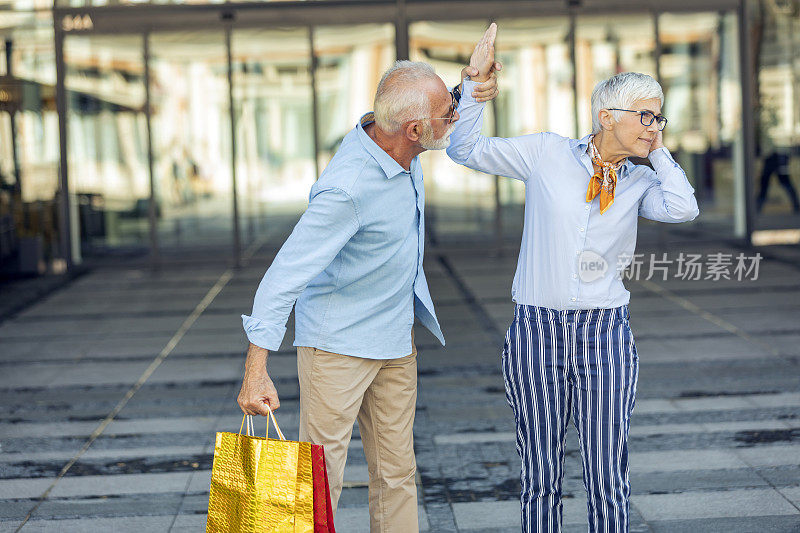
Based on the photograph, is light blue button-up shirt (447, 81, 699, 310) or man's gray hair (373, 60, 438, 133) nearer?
man's gray hair (373, 60, 438, 133)

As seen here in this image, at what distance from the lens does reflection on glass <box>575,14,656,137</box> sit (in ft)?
43.9

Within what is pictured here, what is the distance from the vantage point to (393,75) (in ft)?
9.35

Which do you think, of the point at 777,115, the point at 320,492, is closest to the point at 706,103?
the point at 777,115

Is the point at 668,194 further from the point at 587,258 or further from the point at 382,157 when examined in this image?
the point at 382,157

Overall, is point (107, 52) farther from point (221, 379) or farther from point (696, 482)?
point (696, 482)

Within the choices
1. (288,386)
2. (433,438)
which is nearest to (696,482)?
(433,438)

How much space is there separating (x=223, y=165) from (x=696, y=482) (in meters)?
10.1

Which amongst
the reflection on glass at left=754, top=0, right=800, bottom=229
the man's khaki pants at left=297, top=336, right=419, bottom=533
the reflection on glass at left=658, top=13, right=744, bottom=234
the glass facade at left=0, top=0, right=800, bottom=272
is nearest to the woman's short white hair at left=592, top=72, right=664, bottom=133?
the man's khaki pants at left=297, top=336, right=419, bottom=533

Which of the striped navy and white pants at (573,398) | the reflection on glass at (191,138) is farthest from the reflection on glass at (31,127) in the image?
the striped navy and white pants at (573,398)

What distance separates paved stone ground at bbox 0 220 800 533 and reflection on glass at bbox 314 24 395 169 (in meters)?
3.94

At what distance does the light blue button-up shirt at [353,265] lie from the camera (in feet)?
9.22

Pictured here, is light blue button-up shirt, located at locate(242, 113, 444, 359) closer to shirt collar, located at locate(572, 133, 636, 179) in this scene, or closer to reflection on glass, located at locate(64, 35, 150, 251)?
shirt collar, located at locate(572, 133, 636, 179)

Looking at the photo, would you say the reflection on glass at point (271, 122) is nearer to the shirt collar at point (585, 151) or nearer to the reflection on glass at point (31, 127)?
the reflection on glass at point (31, 127)

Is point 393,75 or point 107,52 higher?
point 107,52
